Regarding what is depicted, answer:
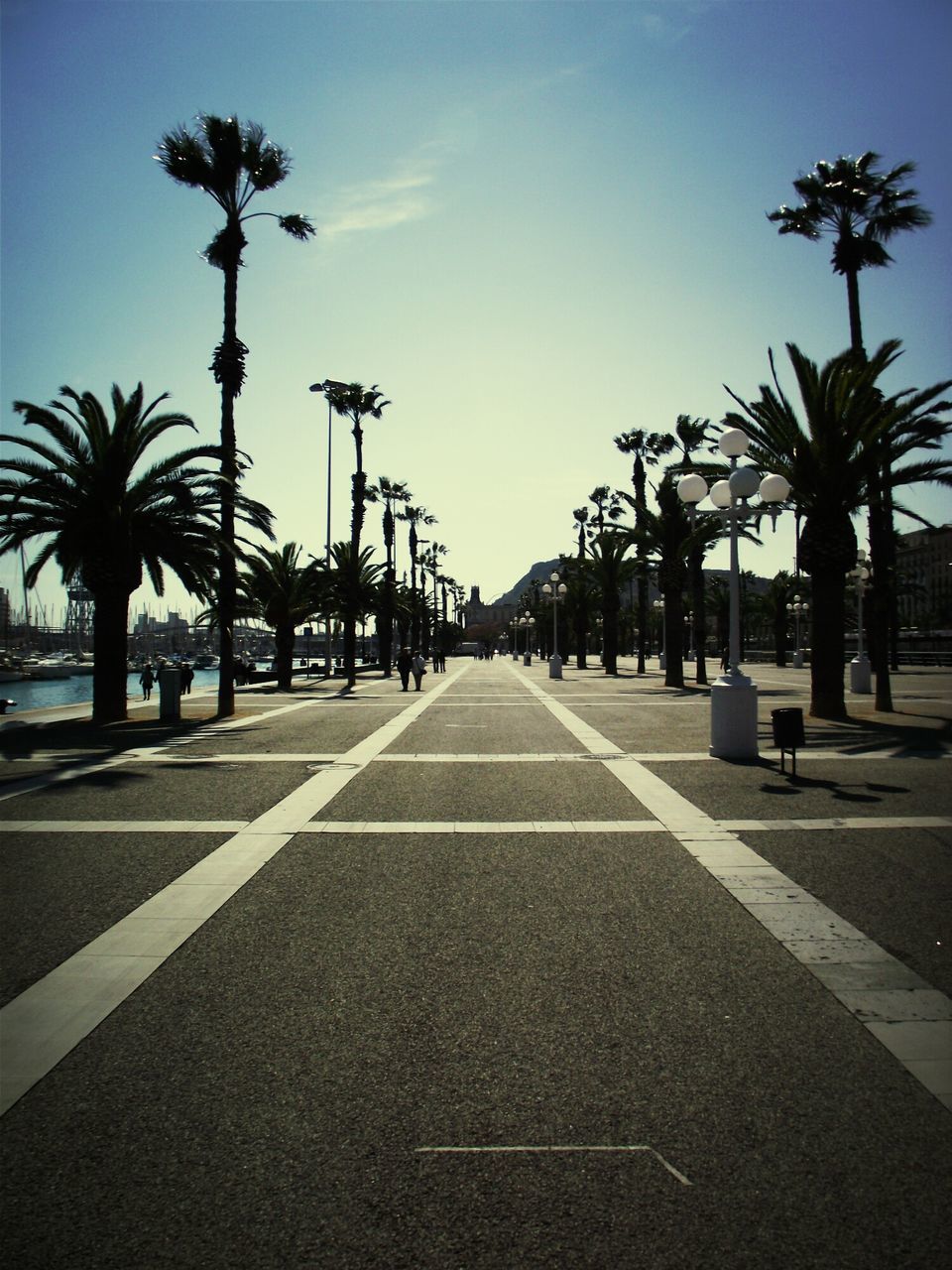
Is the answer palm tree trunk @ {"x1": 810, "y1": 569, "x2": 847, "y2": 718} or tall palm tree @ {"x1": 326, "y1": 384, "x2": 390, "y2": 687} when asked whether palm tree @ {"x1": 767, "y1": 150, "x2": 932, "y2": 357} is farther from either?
tall palm tree @ {"x1": 326, "y1": 384, "x2": 390, "y2": 687}

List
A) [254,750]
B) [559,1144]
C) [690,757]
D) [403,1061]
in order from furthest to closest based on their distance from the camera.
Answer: [254,750] → [690,757] → [403,1061] → [559,1144]

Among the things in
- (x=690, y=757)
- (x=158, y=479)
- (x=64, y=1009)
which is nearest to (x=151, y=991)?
(x=64, y=1009)

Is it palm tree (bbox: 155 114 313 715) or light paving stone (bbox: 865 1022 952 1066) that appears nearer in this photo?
light paving stone (bbox: 865 1022 952 1066)

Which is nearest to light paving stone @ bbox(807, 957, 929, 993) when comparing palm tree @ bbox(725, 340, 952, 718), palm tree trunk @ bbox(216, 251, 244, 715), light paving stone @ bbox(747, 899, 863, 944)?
light paving stone @ bbox(747, 899, 863, 944)

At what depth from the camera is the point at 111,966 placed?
4.57 m

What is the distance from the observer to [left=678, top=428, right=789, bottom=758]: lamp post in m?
12.3

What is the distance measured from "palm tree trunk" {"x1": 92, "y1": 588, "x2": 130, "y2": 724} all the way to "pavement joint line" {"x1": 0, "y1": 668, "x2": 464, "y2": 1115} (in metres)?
12.9

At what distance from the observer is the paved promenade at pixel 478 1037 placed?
102 inches

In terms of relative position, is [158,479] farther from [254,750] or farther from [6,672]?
[6,672]

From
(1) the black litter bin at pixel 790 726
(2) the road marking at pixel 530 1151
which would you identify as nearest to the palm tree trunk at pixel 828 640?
(1) the black litter bin at pixel 790 726

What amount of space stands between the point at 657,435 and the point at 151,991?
43.1m

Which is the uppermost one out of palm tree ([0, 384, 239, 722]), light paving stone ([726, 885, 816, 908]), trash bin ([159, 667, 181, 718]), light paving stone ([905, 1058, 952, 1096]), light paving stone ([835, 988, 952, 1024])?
palm tree ([0, 384, 239, 722])

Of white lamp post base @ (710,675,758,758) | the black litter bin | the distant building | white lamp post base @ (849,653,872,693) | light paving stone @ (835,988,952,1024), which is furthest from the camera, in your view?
the distant building

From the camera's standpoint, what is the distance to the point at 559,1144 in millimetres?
2936
